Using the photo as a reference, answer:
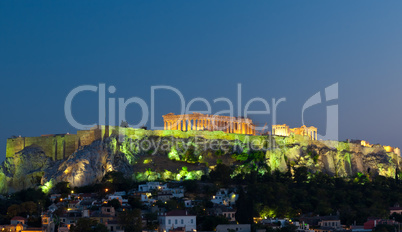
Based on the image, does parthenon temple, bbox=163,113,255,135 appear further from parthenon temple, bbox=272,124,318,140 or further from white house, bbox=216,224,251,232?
white house, bbox=216,224,251,232

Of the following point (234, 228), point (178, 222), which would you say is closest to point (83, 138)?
point (178, 222)

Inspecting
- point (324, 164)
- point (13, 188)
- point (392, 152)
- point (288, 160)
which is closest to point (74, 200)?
point (13, 188)

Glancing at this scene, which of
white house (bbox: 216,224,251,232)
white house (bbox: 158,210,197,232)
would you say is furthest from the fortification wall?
white house (bbox: 216,224,251,232)

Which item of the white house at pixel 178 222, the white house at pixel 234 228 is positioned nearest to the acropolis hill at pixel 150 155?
the white house at pixel 178 222

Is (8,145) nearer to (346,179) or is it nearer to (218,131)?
(218,131)

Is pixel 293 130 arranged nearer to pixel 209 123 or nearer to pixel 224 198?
pixel 209 123

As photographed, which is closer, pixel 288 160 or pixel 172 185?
pixel 172 185

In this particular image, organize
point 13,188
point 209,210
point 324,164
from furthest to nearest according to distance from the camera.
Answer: point 324,164
point 13,188
point 209,210
